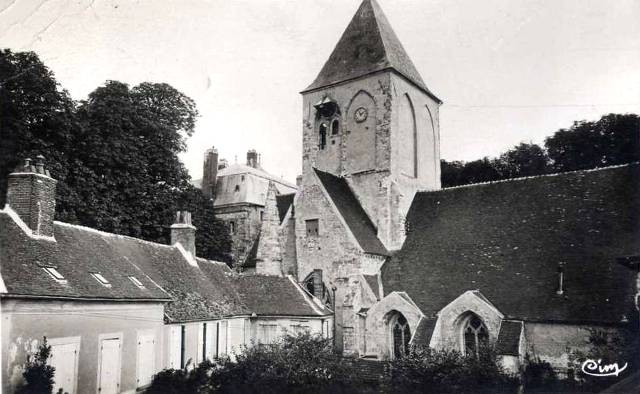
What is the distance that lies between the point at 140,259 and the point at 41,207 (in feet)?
18.7

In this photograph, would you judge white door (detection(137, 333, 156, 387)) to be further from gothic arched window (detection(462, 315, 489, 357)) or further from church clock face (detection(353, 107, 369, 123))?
church clock face (detection(353, 107, 369, 123))

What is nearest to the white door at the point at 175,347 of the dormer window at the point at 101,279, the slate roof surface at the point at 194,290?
the slate roof surface at the point at 194,290

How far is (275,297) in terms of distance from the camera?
79.2 ft

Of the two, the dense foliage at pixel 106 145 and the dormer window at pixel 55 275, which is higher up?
the dense foliage at pixel 106 145

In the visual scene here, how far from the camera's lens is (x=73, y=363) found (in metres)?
13.2

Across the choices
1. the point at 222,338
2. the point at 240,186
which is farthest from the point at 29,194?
the point at 240,186

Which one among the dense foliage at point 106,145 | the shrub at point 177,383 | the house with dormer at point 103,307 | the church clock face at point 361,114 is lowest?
the shrub at point 177,383

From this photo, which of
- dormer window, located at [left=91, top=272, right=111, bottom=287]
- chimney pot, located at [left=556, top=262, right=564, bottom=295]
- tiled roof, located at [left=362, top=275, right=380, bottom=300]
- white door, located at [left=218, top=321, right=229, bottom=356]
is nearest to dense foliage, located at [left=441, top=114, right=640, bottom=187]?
chimney pot, located at [left=556, top=262, right=564, bottom=295]

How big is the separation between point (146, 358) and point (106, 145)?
1463 cm

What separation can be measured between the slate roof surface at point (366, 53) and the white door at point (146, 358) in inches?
746

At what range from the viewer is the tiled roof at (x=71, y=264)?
40.0 ft

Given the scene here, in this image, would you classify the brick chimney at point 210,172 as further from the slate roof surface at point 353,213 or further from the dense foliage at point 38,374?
the dense foliage at point 38,374

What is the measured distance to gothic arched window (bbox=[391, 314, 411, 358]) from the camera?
73.7ft

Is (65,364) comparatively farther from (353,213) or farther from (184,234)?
(353,213)
